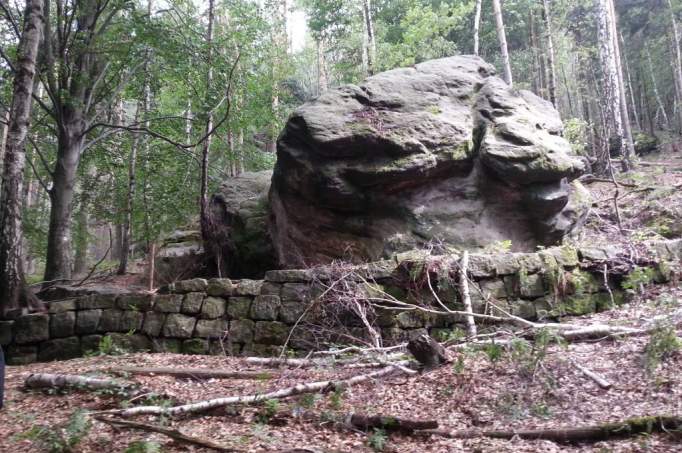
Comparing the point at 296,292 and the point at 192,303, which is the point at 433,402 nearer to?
the point at 296,292

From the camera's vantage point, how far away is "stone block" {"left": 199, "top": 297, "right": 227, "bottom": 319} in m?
6.15

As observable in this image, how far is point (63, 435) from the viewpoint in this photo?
3.62 m

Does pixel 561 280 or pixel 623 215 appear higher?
pixel 623 215

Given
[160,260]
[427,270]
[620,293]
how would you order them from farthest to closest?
[160,260]
[620,293]
[427,270]

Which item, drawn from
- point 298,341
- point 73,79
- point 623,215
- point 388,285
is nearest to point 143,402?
point 298,341

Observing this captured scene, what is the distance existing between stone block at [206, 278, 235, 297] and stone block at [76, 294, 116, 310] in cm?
137

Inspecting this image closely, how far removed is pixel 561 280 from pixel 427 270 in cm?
178

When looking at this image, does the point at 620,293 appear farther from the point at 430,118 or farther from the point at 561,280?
the point at 430,118

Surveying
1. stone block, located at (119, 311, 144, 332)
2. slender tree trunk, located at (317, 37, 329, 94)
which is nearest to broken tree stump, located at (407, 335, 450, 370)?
stone block, located at (119, 311, 144, 332)

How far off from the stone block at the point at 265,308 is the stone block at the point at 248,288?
0.13 m

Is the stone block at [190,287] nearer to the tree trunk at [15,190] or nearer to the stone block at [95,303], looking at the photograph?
the stone block at [95,303]

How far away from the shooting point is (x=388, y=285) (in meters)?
5.95

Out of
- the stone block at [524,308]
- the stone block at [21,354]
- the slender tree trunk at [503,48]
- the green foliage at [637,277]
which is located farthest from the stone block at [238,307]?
the slender tree trunk at [503,48]

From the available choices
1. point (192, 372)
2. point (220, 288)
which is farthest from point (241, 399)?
point (220, 288)
